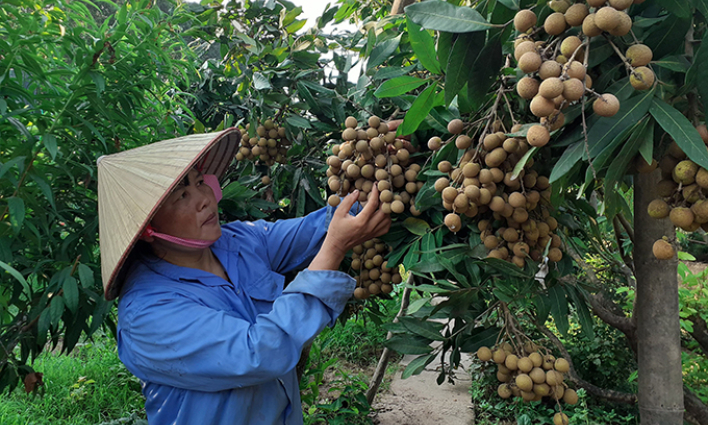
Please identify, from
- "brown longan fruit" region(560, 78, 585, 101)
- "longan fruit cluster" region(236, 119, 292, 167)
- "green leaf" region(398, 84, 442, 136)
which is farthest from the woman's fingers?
"brown longan fruit" region(560, 78, 585, 101)

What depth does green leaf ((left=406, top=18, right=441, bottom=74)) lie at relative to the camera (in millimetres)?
1016

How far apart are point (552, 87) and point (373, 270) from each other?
852mm

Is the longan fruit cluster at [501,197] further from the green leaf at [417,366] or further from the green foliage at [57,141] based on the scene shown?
the green foliage at [57,141]

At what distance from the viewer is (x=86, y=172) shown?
5.17 feet

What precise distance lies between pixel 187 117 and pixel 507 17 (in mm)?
1779

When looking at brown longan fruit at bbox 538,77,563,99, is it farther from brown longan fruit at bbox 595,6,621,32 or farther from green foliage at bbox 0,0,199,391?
green foliage at bbox 0,0,199,391

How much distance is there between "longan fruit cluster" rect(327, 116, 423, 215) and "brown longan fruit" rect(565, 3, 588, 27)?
1.91 feet

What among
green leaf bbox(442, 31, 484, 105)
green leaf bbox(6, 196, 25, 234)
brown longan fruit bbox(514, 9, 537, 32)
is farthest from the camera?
green leaf bbox(6, 196, 25, 234)

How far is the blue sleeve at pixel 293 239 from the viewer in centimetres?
158

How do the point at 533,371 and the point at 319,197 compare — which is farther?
the point at 319,197

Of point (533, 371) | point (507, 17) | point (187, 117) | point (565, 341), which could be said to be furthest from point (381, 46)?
point (565, 341)

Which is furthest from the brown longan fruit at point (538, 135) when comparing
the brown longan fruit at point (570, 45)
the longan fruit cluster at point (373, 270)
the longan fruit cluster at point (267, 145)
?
the longan fruit cluster at point (267, 145)

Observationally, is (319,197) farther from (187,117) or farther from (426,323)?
(187,117)

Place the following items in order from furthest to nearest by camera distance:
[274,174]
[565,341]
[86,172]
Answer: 1. [565,341]
2. [274,174]
3. [86,172]
